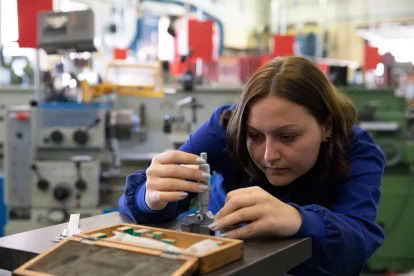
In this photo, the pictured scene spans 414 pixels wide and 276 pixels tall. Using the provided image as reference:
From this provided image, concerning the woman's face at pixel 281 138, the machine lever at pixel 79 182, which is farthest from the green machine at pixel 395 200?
the woman's face at pixel 281 138

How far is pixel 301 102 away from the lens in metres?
0.90

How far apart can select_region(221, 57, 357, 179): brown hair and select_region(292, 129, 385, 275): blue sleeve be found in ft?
0.12

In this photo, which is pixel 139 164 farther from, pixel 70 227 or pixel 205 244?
pixel 205 244

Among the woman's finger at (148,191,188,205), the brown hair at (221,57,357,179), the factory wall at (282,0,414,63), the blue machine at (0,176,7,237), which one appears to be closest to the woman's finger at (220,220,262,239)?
the woman's finger at (148,191,188,205)

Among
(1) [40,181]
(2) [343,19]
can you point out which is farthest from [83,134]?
(2) [343,19]

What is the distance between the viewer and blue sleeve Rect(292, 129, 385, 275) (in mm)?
794

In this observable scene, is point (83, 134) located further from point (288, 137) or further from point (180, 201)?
point (288, 137)

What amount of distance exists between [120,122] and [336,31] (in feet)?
23.5

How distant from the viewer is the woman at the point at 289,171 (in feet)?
2.54

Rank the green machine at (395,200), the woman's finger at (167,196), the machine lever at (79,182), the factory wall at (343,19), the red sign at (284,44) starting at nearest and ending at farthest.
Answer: the woman's finger at (167,196) → the machine lever at (79,182) → the green machine at (395,200) → the red sign at (284,44) → the factory wall at (343,19)

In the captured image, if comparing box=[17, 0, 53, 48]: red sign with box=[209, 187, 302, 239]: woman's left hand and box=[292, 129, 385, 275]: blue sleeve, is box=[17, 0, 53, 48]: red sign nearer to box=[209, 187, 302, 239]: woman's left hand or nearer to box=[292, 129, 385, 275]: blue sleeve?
box=[292, 129, 385, 275]: blue sleeve

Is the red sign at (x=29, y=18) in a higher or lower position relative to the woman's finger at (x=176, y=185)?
higher

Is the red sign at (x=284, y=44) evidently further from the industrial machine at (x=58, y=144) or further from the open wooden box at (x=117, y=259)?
the open wooden box at (x=117, y=259)

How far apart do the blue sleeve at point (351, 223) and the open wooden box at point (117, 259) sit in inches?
7.7
